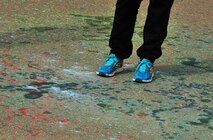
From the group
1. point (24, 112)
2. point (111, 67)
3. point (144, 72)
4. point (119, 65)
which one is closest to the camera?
point (24, 112)

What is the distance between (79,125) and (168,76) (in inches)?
50.7

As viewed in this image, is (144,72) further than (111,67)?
No

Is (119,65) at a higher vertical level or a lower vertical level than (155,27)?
lower

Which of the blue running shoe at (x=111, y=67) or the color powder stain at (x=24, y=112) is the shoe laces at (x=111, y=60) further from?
the color powder stain at (x=24, y=112)

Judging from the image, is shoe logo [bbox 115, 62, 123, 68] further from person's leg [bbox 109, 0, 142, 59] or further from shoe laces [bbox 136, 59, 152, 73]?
shoe laces [bbox 136, 59, 152, 73]

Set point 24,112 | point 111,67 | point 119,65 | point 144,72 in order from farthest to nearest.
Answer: point 119,65
point 111,67
point 144,72
point 24,112

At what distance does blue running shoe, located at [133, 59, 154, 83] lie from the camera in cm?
450

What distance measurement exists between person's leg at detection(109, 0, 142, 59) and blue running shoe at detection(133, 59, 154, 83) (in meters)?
0.19

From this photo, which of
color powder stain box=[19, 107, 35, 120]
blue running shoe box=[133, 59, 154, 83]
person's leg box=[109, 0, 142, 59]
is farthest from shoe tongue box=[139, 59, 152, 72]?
color powder stain box=[19, 107, 35, 120]

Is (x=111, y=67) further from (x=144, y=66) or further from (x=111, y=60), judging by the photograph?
(x=144, y=66)

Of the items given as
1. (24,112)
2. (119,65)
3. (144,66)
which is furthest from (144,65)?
(24,112)

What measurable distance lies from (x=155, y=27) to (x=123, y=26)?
25cm

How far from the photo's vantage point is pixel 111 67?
15.2ft

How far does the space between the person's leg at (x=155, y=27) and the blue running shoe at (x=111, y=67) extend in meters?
0.19
